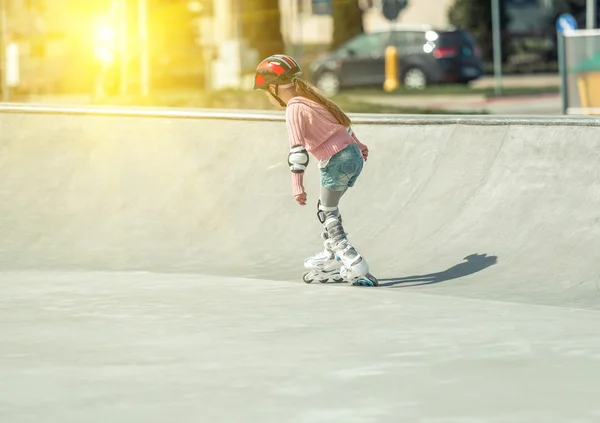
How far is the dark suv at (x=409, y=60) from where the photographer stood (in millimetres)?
34344

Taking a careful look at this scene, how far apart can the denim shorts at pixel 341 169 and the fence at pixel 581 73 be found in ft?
29.9

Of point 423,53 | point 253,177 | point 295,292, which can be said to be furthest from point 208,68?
point 295,292

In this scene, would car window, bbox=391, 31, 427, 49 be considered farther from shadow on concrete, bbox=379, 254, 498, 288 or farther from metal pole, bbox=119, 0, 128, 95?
shadow on concrete, bbox=379, 254, 498, 288

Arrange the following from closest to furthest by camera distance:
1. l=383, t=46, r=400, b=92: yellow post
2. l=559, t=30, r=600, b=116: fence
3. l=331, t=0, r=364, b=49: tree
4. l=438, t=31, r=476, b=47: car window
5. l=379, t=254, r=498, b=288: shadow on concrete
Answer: l=379, t=254, r=498, b=288: shadow on concrete < l=559, t=30, r=600, b=116: fence < l=383, t=46, r=400, b=92: yellow post < l=438, t=31, r=476, b=47: car window < l=331, t=0, r=364, b=49: tree

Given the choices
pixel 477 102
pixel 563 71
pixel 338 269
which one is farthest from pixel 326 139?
pixel 477 102

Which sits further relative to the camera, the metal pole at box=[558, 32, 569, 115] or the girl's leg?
the metal pole at box=[558, 32, 569, 115]

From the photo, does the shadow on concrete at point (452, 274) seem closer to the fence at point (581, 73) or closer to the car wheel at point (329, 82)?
the fence at point (581, 73)

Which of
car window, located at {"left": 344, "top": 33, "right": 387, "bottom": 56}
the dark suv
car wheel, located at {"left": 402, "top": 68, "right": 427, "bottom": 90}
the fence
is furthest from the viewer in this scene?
car window, located at {"left": 344, "top": 33, "right": 387, "bottom": 56}

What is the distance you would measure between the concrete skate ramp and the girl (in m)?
0.35

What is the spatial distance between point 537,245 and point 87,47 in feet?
95.1

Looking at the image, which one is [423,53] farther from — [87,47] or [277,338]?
[277,338]

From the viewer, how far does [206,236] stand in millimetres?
10328

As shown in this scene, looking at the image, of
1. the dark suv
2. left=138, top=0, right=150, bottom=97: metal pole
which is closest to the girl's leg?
left=138, top=0, right=150, bottom=97: metal pole

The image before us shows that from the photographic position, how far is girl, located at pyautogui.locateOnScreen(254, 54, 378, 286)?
8.55 metres
